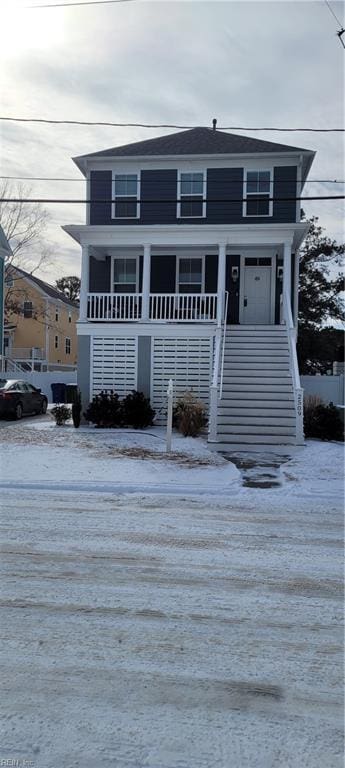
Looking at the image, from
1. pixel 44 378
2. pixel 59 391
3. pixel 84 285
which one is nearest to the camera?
pixel 84 285

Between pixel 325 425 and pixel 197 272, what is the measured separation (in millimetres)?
7610

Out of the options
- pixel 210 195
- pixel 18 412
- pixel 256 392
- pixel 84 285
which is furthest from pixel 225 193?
pixel 18 412

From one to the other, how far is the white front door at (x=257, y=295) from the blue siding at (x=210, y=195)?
158 cm

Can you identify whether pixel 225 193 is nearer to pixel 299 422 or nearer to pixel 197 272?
pixel 197 272

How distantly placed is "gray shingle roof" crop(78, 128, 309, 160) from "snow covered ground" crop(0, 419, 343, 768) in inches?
546

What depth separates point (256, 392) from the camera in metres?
13.5

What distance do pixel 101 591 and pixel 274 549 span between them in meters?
1.90

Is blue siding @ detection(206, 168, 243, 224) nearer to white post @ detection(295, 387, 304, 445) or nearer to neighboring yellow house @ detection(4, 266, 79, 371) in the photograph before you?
white post @ detection(295, 387, 304, 445)

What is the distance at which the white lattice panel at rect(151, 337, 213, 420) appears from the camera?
15.7 metres

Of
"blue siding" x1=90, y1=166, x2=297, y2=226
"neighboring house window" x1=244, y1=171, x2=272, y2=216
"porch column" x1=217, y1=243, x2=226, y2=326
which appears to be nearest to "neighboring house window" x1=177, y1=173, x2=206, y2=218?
"blue siding" x1=90, y1=166, x2=297, y2=226

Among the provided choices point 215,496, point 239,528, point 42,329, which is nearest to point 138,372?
point 215,496

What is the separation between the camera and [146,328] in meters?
15.8

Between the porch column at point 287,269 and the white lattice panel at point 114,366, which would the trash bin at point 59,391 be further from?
the porch column at point 287,269

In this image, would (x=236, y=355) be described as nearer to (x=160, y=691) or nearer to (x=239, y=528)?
(x=239, y=528)
